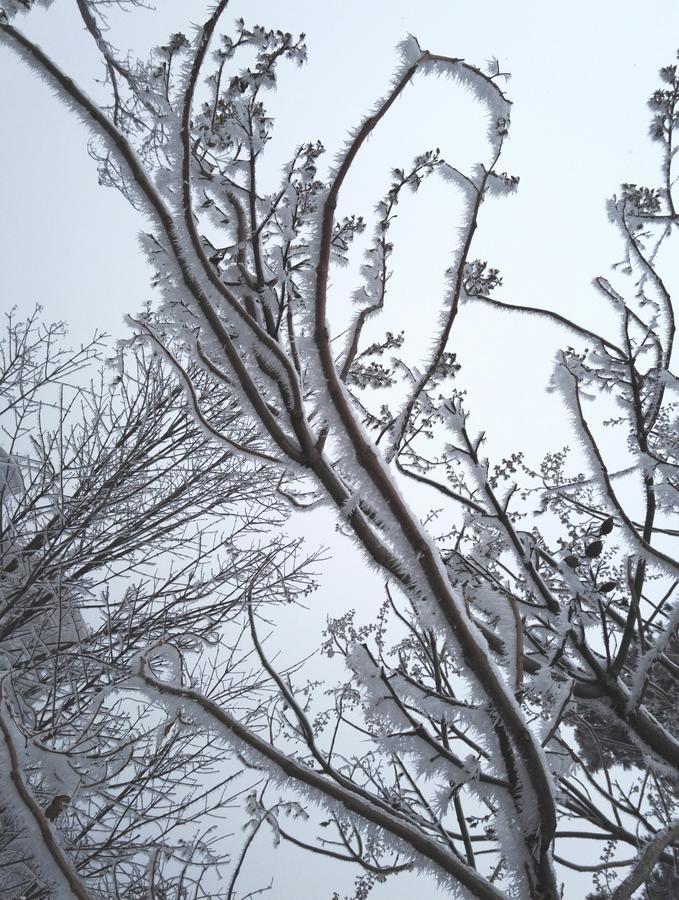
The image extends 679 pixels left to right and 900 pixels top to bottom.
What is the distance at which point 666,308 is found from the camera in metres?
2.66

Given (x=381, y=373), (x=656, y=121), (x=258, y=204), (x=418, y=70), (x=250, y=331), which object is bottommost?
(x=250, y=331)

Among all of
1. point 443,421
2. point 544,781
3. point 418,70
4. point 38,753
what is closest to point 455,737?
point 443,421

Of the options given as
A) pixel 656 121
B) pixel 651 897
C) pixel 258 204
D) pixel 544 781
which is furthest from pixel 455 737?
pixel 656 121

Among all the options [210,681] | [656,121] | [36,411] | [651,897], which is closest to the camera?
[651,897]

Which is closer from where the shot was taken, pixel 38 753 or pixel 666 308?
pixel 38 753

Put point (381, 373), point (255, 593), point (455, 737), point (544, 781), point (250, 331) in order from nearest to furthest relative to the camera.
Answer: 1. point (544, 781)
2. point (250, 331)
3. point (455, 737)
4. point (381, 373)
5. point (255, 593)

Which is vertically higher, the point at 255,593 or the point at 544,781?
the point at 255,593

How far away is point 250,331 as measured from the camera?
114 cm

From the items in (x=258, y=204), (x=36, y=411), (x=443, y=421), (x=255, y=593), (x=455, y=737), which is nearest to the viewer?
(x=258, y=204)

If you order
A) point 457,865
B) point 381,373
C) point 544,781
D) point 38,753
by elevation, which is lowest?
point 38,753

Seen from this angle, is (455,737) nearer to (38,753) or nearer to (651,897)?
(651,897)

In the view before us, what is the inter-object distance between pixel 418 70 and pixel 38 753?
1723 millimetres

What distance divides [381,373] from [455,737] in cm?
240

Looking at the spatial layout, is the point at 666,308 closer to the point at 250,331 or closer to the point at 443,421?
the point at 443,421
